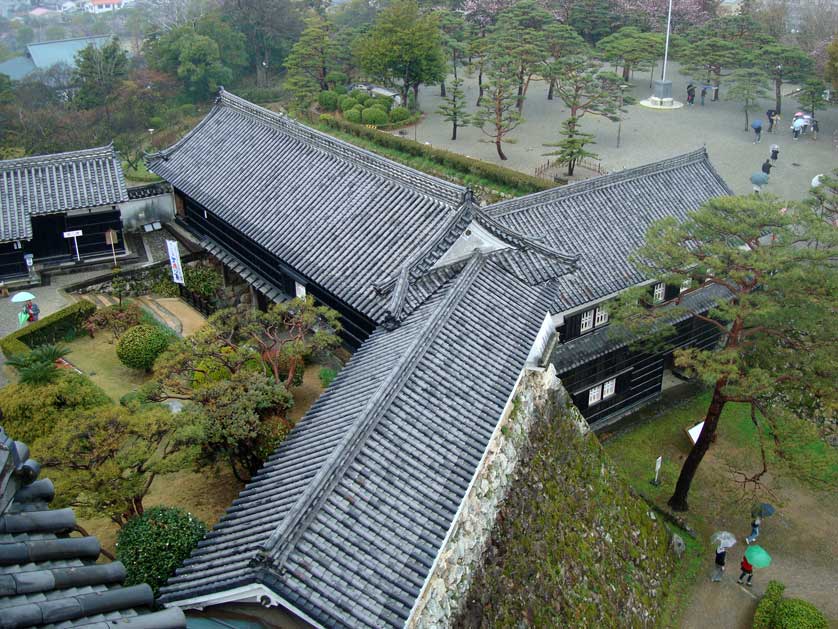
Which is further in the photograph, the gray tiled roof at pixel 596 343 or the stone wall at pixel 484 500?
the gray tiled roof at pixel 596 343

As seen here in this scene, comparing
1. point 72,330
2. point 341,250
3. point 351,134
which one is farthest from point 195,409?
point 351,134

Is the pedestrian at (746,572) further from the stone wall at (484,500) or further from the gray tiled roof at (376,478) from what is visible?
the gray tiled roof at (376,478)

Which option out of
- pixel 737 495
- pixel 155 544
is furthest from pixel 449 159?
pixel 155 544

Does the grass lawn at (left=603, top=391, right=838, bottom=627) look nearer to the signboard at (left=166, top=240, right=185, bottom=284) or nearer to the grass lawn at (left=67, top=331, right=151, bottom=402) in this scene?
the grass lawn at (left=67, top=331, right=151, bottom=402)

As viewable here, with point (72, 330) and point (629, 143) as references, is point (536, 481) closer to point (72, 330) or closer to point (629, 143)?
point (72, 330)

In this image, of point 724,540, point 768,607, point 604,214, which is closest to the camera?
point 768,607

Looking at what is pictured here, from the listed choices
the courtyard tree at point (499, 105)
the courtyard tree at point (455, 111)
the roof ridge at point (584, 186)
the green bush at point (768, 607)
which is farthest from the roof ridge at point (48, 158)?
the green bush at point (768, 607)

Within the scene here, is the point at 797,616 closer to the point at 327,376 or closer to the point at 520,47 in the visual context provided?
the point at 327,376
